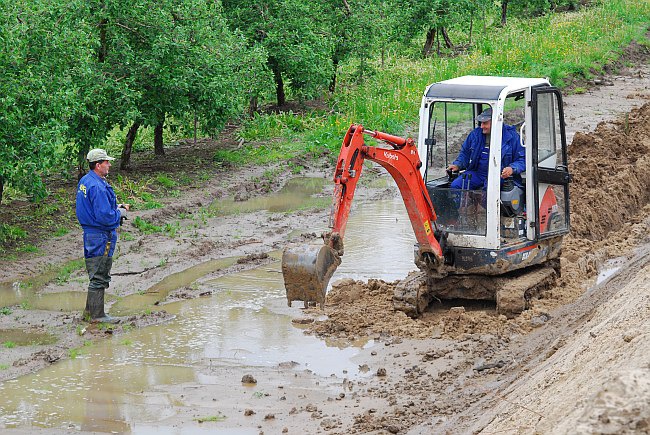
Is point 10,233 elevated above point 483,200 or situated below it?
below

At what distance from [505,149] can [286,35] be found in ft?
40.0

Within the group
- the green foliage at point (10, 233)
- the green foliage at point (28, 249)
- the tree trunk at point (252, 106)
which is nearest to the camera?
the green foliage at point (28, 249)

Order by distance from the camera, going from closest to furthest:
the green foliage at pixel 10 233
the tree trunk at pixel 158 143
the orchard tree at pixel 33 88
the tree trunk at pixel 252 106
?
the orchard tree at pixel 33 88 → the green foliage at pixel 10 233 → the tree trunk at pixel 158 143 → the tree trunk at pixel 252 106

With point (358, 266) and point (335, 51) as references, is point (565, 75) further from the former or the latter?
point (358, 266)

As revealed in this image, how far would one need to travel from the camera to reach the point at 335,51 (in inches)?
957

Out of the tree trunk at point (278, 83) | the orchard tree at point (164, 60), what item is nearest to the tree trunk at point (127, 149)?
the orchard tree at point (164, 60)

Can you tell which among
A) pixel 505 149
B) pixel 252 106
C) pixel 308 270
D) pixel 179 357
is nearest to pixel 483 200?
pixel 505 149

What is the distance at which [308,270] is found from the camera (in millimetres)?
8562

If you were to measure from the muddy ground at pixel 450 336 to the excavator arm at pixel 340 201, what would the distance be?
3.63 ft

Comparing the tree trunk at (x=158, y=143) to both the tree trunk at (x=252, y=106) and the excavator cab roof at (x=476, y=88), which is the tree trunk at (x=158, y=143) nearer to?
the tree trunk at (x=252, y=106)

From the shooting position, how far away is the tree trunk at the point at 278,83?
73.4ft

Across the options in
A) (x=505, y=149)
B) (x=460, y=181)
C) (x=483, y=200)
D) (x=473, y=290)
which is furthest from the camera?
(x=473, y=290)

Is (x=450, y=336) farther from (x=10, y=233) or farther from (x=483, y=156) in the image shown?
(x=10, y=233)

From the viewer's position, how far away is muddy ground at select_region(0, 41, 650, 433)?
6.42 m
